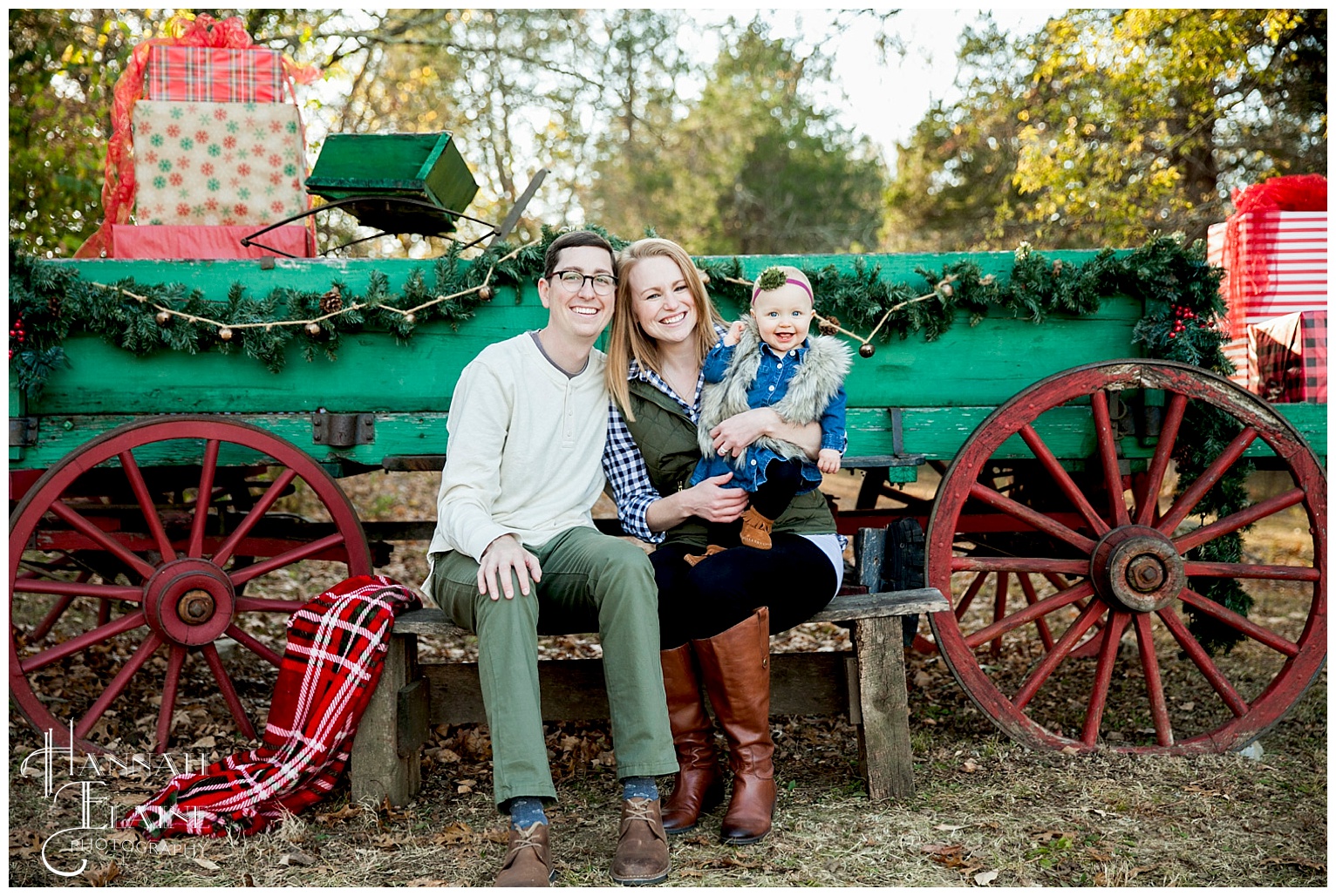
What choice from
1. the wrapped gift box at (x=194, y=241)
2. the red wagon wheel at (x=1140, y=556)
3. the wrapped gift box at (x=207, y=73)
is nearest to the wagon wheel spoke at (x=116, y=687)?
the wrapped gift box at (x=194, y=241)

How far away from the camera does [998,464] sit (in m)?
4.23

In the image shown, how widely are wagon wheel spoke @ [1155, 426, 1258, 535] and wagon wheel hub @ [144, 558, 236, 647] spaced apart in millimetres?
3029

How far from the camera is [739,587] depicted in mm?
2693

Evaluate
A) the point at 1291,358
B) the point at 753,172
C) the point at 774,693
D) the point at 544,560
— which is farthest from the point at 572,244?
the point at 753,172

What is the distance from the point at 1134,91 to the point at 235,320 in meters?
6.85

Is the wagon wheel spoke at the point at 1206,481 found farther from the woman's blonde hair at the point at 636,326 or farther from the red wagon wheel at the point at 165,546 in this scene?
the red wagon wheel at the point at 165,546

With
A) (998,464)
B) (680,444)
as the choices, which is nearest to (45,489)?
(680,444)

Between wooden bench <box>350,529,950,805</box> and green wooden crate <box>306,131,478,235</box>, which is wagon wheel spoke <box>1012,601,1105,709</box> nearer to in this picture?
wooden bench <box>350,529,950,805</box>

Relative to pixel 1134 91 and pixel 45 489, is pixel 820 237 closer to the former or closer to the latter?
pixel 1134 91

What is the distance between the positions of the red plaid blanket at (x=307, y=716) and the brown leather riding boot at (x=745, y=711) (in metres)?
0.95

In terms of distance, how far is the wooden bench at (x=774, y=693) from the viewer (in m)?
2.96

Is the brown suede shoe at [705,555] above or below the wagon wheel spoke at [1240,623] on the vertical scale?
above

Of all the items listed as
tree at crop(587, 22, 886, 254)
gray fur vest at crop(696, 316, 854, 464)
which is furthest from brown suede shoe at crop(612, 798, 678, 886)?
tree at crop(587, 22, 886, 254)

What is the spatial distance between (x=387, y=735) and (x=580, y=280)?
1433 mm
